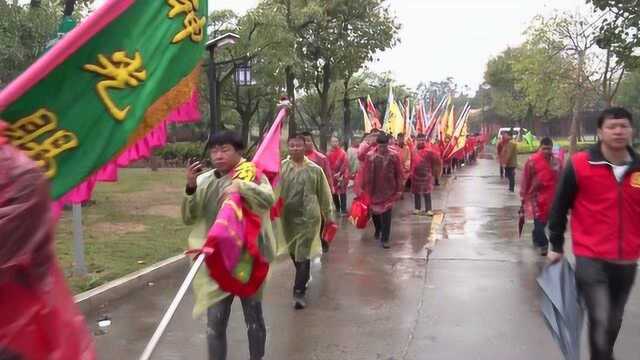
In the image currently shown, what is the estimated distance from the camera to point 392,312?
593cm

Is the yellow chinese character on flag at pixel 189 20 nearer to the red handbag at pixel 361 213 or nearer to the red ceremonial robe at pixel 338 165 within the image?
the red handbag at pixel 361 213

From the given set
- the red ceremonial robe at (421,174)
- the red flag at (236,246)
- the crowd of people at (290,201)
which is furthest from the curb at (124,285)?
the red ceremonial robe at (421,174)

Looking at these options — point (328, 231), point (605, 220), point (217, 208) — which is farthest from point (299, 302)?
point (605, 220)

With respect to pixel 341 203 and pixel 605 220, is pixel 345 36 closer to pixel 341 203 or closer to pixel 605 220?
pixel 341 203

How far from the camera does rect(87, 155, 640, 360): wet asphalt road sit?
4938 millimetres

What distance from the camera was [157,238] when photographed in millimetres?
9422

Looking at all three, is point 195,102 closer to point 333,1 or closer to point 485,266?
point 485,266

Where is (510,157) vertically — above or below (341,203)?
above

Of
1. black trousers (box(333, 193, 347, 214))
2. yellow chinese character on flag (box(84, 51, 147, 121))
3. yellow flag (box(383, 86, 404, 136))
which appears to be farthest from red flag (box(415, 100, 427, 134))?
yellow chinese character on flag (box(84, 51, 147, 121))

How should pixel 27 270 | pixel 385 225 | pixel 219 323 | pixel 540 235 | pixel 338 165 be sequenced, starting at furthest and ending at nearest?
pixel 338 165 < pixel 385 225 < pixel 540 235 < pixel 219 323 < pixel 27 270

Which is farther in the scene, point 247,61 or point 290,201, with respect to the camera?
point 247,61

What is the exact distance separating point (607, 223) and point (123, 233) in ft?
25.0

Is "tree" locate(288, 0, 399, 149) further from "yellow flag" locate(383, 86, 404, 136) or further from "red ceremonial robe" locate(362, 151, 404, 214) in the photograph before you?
"red ceremonial robe" locate(362, 151, 404, 214)

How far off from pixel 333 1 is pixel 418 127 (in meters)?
5.46
